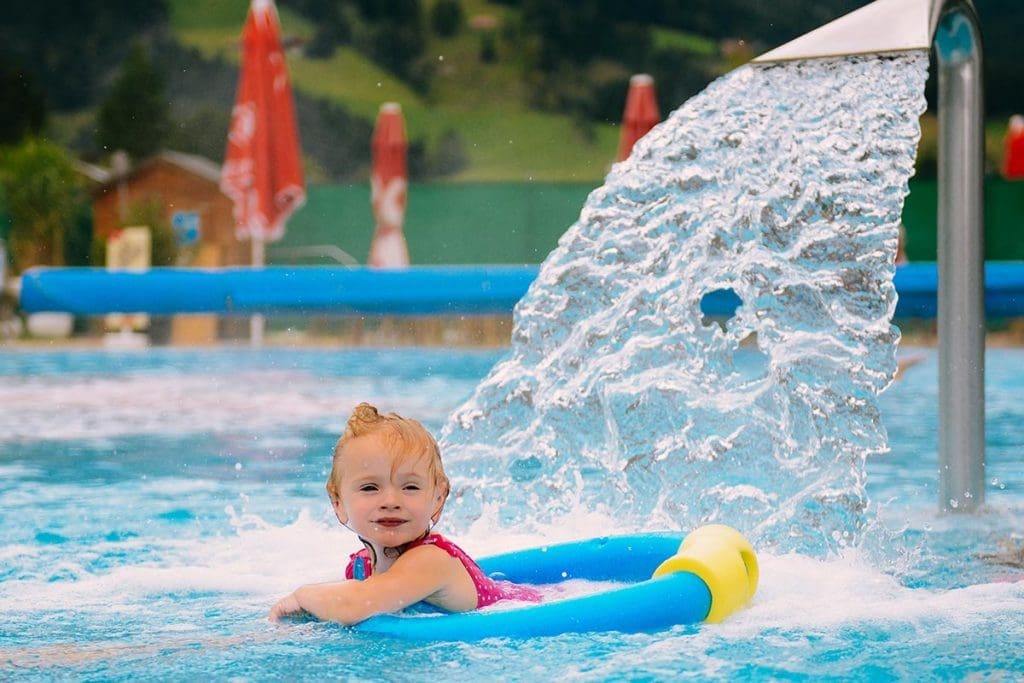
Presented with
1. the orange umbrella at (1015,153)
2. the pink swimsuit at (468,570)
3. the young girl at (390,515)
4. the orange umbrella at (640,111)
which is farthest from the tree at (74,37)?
the young girl at (390,515)

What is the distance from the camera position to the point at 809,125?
3.12 m

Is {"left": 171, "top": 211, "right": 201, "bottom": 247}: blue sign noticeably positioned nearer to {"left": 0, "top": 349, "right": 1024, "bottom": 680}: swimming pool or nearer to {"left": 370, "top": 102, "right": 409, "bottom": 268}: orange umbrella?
{"left": 370, "top": 102, "right": 409, "bottom": 268}: orange umbrella

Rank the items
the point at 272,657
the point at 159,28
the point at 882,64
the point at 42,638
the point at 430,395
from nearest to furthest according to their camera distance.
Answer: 1. the point at 272,657
2. the point at 42,638
3. the point at 882,64
4. the point at 430,395
5. the point at 159,28

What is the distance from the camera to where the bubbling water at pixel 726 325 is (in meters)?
2.95

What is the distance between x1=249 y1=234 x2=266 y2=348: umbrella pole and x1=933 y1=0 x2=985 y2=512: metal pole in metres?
8.50

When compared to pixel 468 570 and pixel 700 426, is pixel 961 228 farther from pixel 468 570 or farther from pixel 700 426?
pixel 468 570

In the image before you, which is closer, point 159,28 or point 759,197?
point 759,197

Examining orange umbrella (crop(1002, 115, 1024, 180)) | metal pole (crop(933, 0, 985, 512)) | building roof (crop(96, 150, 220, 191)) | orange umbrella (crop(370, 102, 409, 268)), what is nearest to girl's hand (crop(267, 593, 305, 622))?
metal pole (crop(933, 0, 985, 512))

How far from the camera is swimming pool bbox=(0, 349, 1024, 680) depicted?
1.97 meters

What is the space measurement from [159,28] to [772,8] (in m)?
6.37

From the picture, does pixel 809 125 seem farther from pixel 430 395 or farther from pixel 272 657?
pixel 430 395

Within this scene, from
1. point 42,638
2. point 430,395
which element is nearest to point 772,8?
point 430,395

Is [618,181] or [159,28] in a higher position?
[159,28]

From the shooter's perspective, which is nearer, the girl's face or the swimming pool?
the swimming pool
